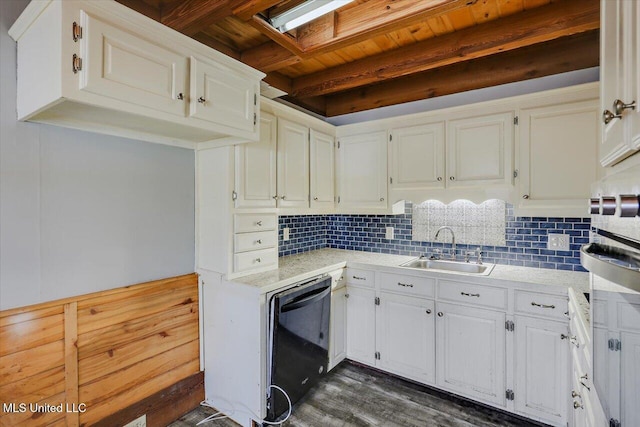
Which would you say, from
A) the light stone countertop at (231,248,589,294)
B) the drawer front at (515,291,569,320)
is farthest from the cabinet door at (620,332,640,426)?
the drawer front at (515,291,569,320)

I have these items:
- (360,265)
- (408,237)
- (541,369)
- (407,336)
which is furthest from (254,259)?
(541,369)

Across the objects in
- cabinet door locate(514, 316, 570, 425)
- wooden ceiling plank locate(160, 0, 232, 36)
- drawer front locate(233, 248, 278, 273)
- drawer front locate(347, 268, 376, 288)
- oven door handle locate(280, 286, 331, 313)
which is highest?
wooden ceiling plank locate(160, 0, 232, 36)

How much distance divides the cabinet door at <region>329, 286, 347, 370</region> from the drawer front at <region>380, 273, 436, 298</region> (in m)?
0.37

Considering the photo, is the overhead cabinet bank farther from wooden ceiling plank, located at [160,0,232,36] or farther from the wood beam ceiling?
the wood beam ceiling

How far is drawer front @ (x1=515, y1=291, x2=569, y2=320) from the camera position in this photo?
192cm

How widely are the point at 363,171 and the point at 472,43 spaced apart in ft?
4.23

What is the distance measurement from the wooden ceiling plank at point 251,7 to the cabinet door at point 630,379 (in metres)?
1.79

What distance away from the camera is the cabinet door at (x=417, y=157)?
8.35ft

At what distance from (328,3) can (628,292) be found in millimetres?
1615

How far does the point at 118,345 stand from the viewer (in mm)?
1831

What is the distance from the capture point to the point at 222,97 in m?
1.75

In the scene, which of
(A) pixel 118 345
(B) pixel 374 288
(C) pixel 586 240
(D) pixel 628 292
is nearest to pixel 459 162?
(C) pixel 586 240

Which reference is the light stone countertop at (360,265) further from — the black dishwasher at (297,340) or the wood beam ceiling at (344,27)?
the wood beam ceiling at (344,27)

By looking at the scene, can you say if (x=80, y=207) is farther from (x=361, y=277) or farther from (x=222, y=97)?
(x=361, y=277)
